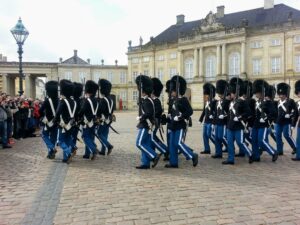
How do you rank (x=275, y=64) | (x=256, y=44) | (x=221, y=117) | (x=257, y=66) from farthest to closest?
(x=257, y=66), (x=256, y=44), (x=275, y=64), (x=221, y=117)

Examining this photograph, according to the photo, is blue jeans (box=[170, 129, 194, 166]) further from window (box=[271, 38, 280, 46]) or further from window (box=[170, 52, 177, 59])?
window (box=[170, 52, 177, 59])

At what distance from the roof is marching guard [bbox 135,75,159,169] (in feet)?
137

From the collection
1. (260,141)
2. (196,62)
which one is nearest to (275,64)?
(196,62)

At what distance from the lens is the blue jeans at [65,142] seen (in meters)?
9.45

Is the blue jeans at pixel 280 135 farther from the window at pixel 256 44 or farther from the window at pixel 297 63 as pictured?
the window at pixel 256 44

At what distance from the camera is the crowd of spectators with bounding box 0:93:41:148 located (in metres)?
12.3

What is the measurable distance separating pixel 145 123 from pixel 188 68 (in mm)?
48730

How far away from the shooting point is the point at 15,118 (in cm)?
1500

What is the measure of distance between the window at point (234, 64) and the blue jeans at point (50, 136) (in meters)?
43.5

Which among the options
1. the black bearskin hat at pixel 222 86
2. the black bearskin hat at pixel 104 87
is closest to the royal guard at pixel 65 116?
the black bearskin hat at pixel 104 87

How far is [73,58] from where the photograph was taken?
2675 inches

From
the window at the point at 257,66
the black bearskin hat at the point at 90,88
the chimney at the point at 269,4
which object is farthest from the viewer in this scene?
the chimney at the point at 269,4

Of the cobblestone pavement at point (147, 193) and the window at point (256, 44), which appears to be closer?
the cobblestone pavement at point (147, 193)

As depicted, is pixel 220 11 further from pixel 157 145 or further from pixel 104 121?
pixel 157 145
